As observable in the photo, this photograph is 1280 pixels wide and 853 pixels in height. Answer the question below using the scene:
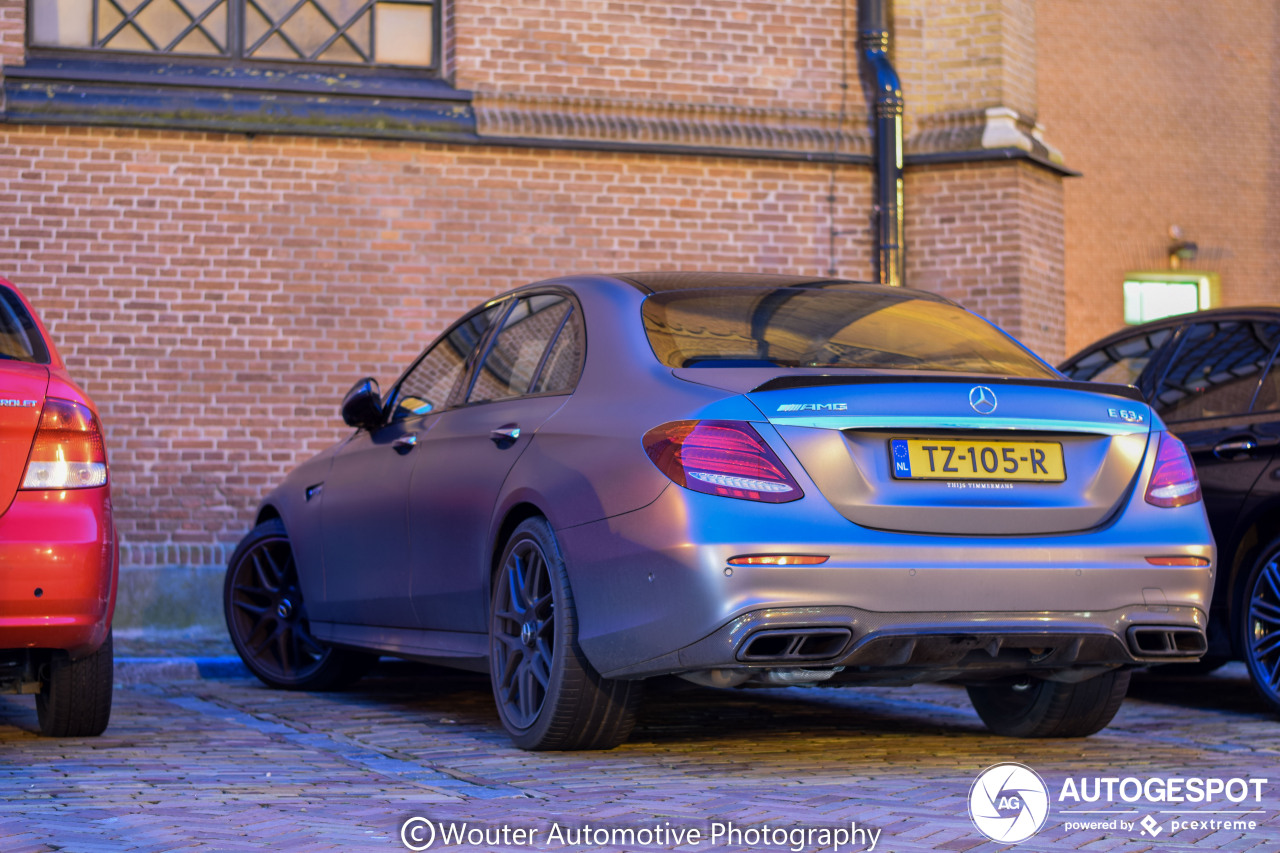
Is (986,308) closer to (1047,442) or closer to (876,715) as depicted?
(876,715)

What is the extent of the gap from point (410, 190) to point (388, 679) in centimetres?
415

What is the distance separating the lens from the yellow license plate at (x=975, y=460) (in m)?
4.54

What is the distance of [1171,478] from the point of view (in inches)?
191

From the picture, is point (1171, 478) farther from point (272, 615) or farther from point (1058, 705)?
point (272, 615)

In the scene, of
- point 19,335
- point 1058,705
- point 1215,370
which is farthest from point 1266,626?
point 19,335

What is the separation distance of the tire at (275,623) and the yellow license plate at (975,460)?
3.44m

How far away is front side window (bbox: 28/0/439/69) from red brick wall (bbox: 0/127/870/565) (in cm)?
72

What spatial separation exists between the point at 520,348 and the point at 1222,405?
3101 millimetres

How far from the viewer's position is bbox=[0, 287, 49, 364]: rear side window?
549 centimetres

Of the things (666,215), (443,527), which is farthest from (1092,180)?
(443,527)

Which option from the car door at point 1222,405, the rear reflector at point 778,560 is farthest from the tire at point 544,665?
the car door at point 1222,405

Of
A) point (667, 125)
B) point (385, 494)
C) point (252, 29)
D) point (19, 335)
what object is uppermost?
point (252, 29)

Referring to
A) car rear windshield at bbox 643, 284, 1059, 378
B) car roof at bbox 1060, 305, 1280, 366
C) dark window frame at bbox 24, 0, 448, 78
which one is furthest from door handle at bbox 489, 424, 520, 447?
dark window frame at bbox 24, 0, 448, 78

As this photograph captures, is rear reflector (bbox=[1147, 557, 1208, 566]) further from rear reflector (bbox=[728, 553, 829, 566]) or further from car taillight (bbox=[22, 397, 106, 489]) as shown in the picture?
car taillight (bbox=[22, 397, 106, 489])
